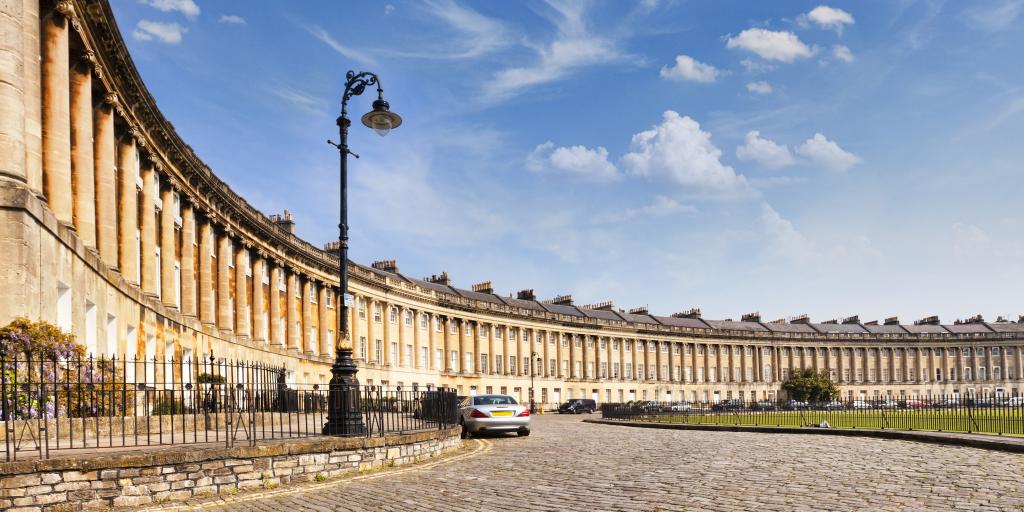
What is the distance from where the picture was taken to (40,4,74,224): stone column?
20438 mm

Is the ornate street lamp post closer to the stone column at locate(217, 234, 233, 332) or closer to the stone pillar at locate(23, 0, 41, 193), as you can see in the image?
the stone pillar at locate(23, 0, 41, 193)

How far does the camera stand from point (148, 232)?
30109 mm

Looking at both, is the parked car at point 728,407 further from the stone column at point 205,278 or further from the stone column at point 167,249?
the stone column at point 167,249

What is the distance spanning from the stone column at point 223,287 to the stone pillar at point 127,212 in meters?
12.0

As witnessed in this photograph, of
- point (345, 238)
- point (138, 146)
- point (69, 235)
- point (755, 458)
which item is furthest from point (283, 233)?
point (755, 458)

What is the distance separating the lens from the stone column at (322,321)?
59312 millimetres

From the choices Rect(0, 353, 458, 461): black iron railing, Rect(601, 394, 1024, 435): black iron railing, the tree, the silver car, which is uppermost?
Rect(0, 353, 458, 461): black iron railing

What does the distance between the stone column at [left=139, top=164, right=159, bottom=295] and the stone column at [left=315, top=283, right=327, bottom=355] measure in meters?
28.0

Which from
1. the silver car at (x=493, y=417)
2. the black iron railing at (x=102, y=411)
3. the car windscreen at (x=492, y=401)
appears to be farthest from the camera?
the car windscreen at (x=492, y=401)

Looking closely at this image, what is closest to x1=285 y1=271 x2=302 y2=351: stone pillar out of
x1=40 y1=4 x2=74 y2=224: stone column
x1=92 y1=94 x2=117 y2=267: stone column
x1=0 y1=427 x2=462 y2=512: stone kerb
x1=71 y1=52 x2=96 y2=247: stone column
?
x1=92 y1=94 x2=117 y2=267: stone column

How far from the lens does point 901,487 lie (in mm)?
12555

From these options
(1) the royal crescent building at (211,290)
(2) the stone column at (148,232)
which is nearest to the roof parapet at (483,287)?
(1) the royal crescent building at (211,290)

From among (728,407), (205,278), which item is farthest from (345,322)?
(728,407)

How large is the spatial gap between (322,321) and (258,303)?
540 inches
